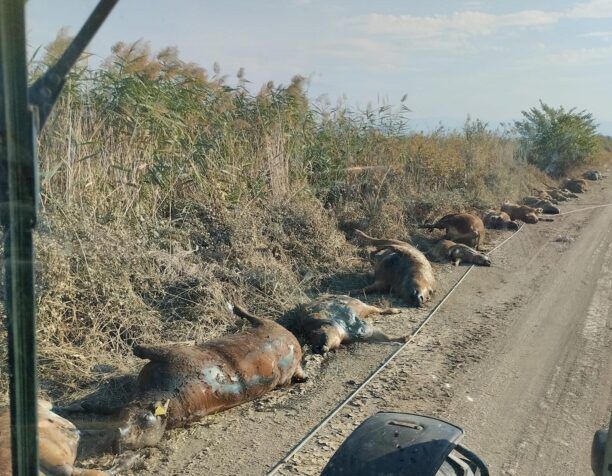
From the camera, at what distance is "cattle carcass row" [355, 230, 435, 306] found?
866 cm

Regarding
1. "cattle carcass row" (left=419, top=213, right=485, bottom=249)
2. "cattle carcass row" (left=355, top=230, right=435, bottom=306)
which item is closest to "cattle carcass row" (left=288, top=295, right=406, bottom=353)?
"cattle carcass row" (left=355, top=230, right=435, bottom=306)

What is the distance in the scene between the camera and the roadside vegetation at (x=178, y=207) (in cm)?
601

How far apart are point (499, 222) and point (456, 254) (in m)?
4.06

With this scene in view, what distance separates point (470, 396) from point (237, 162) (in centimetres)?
511

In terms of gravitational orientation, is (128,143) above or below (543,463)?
above

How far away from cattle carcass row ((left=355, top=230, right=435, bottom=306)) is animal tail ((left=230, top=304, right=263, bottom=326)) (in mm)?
2492

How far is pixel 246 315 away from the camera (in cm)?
646

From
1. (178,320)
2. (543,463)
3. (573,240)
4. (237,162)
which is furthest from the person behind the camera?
(573,240)

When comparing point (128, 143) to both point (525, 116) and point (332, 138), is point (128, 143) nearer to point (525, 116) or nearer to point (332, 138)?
point (332, 138)

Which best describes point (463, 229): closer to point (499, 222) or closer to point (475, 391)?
point (499, 222)

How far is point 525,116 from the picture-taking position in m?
27.5

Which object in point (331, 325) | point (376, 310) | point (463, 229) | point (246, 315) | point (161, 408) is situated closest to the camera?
point (161, 408)

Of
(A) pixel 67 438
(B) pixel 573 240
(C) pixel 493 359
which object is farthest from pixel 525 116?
(A) pixel 67 438

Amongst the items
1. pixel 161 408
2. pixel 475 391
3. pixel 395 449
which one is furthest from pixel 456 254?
pixel 395 449
